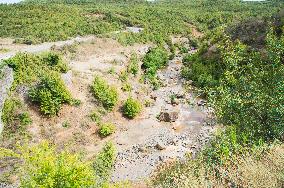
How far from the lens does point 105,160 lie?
24.0 meters

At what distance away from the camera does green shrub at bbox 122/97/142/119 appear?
3042 cm

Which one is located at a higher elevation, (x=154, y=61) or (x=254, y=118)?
(x=254, y=118)

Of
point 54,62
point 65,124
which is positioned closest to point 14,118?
point 65,124

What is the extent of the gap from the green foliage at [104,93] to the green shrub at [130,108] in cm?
101

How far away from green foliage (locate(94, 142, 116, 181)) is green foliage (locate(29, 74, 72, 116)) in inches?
206

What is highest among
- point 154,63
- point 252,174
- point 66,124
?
point 252,174

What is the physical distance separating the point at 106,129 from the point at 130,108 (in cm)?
335

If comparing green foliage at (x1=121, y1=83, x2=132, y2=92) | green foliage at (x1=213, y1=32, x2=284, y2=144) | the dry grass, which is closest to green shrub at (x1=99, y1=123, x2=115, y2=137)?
green foliage at (x1=121, y1=83, x2=132, y2=92)

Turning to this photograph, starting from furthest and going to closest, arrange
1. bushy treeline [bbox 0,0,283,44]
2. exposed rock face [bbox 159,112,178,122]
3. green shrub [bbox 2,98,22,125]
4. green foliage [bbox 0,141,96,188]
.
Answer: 1. bushy treeline [bbox 0,0,283,44]
2. exposed rock face [bbox 159,112,178,122]
3. green shrub [bbox 2,98,22,125]
4. green foliage [bbox 0,141,96,188]

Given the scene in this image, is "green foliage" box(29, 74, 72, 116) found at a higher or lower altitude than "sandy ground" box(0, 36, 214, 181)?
higher

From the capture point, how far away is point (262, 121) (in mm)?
11531

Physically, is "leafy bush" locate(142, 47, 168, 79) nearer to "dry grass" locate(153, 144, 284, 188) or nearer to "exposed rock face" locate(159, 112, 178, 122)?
"exposed rock face" locate(159, 112, 178, 122)

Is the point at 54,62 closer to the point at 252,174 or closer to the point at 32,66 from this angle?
the point at 32,66

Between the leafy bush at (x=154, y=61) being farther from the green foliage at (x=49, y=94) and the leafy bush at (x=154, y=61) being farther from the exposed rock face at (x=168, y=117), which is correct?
the green foliage at (x=49, y=94)
